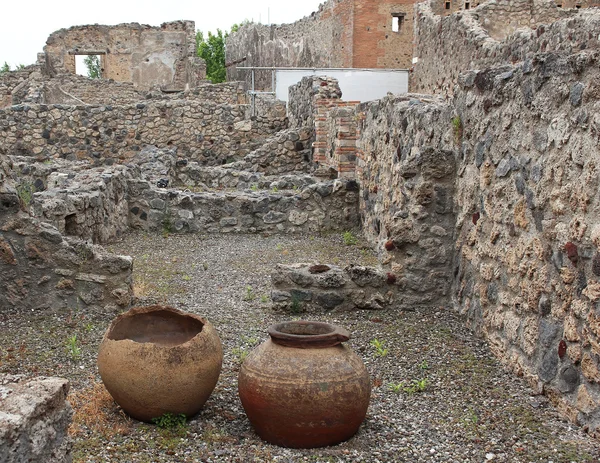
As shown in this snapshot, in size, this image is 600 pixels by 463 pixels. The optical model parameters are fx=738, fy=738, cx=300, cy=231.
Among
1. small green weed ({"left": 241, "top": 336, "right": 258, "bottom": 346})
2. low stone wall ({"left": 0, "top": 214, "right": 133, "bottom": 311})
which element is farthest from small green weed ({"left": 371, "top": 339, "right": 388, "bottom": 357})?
low stone wall ({"left": 0, "top": 214, "right": 133, "bottom": 311})

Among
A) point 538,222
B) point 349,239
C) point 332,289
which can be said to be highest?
point 538,222

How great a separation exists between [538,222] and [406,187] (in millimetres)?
2238

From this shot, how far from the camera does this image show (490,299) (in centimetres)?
566

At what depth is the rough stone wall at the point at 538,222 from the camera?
414cm

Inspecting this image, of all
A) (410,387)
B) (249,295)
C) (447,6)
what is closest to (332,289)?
(249,295)

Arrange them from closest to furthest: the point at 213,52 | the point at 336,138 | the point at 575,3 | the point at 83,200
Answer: the point at 83,200 < the point at 336,138 < the point at 575,3 < the point at 213,52

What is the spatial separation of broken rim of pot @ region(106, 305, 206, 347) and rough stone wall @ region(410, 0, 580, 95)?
5824mm

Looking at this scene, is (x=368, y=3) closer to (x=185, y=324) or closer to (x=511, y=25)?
(x=511, y=25)

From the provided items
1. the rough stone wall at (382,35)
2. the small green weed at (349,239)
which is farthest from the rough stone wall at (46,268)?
the rough stone wall at (382,35)

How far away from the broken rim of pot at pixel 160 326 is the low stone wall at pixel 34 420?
144cm

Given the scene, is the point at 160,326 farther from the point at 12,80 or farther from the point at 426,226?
the point at 12,80

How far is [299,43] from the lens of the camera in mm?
33000

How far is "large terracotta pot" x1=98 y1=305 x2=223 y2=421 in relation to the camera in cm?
402

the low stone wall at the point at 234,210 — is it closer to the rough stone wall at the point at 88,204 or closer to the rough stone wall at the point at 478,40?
the rough stone wall at the point at 88,204
